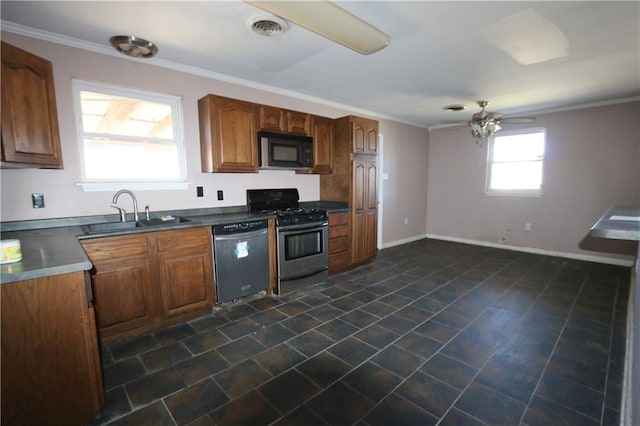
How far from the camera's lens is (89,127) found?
263 centimetres

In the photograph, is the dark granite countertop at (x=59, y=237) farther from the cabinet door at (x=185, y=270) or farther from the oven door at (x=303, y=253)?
the oven door at (x=303, y=253)

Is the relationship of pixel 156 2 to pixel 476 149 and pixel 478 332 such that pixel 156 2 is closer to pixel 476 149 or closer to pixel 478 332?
pixel 478 332

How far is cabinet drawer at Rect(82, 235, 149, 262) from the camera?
7.23ft

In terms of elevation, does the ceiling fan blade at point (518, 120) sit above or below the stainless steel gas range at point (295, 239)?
above

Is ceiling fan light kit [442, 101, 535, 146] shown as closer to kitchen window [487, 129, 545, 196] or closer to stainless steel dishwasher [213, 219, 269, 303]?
kitchen window [487, 129, 545, 196]

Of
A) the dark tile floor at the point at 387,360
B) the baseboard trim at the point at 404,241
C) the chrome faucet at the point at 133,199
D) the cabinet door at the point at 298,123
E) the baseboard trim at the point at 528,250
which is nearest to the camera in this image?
the dark tile floor at the point at 387,360

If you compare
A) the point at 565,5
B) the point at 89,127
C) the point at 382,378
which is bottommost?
the point at 382,378

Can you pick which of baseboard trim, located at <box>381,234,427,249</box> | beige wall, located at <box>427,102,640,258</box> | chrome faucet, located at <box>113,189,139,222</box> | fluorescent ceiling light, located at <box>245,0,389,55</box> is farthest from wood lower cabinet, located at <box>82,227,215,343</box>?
beige wall, located at <box>427,102,640,258</box>

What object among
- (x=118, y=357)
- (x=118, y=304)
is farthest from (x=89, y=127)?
(x=118, y=357)

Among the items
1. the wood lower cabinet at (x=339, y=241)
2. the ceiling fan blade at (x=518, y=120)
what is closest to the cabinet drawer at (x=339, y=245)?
the wood lower cabinet at (x=339, y=241)

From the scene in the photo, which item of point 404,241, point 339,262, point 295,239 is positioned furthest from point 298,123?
point 404,241

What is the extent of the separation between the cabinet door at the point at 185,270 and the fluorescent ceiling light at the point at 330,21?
1.99 meters

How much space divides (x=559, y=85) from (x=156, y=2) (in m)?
4.62

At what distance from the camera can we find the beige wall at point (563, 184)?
436cm
